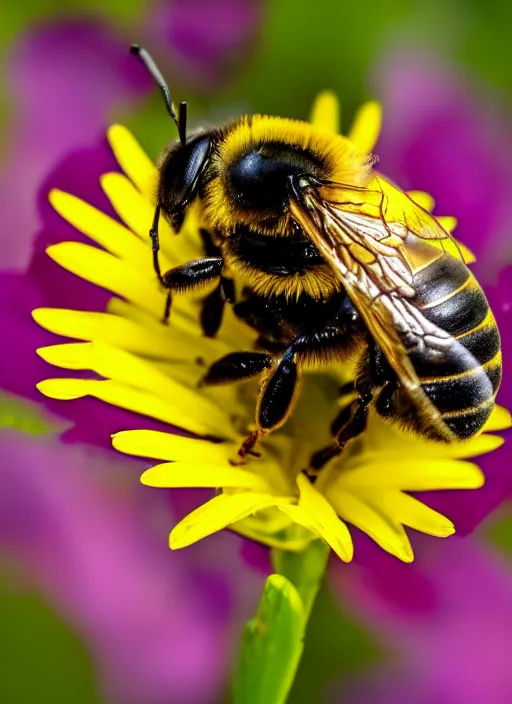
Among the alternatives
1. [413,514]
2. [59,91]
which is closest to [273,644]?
[413,514]

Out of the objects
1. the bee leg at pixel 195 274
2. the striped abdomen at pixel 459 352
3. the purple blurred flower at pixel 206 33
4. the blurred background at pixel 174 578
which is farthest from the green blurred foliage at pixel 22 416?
the purple blurred flower at pixel 206 33

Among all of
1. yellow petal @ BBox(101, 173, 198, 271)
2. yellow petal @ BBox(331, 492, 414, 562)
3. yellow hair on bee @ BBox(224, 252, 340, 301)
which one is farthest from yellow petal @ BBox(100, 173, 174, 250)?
yellow petal @ BBox(331, 492, 414, 562)

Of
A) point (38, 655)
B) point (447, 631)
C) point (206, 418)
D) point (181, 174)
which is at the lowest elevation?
point (38, 655)

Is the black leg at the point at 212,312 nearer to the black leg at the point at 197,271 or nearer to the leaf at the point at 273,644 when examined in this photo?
the black leg at the point at 197,271

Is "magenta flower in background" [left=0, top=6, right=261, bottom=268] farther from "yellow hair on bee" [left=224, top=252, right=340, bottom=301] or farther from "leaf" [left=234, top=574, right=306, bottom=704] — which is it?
"leaf" [left=234, top=574, right=306, bottom=704]

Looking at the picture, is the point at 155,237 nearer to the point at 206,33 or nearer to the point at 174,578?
the point at 174,578

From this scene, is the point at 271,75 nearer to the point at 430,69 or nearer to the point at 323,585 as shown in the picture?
the point at 430,69
